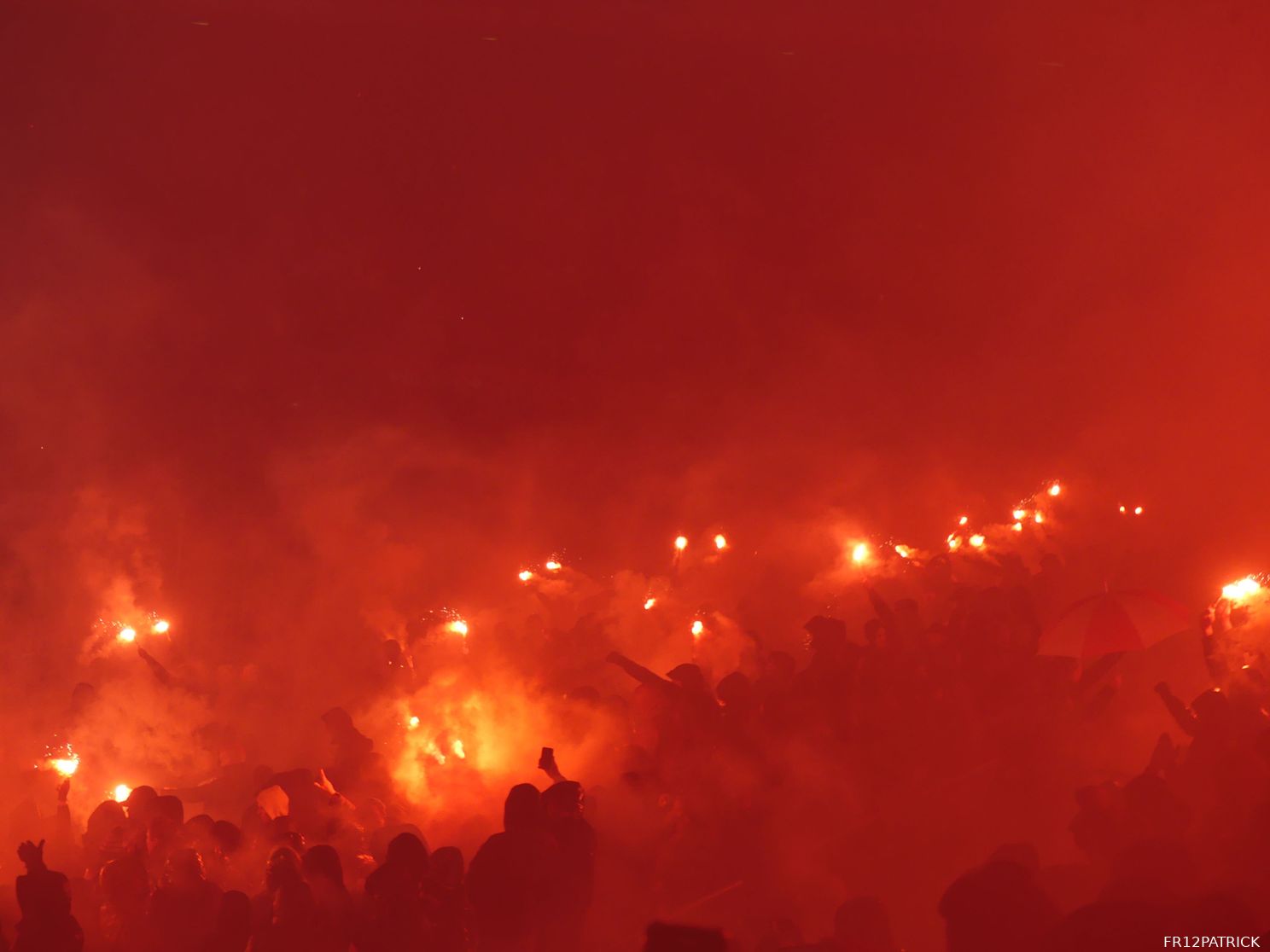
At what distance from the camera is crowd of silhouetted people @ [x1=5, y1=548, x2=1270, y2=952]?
3648mm

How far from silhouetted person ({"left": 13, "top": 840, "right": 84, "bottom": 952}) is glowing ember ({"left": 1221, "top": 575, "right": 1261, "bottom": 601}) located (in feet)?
23.4

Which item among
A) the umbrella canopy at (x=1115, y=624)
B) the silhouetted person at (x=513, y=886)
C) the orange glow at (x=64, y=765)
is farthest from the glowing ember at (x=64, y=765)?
the umbrella canopy at (x=1115, y=624)

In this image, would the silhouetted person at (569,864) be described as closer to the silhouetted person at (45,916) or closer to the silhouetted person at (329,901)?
the silhouetted person at (329,901)

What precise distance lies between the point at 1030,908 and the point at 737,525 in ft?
48.5

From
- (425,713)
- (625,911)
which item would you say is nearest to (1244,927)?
(625,911)

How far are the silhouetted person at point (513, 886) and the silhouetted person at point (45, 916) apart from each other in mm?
2028

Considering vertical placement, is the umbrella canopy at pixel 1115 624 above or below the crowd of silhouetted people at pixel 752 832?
above

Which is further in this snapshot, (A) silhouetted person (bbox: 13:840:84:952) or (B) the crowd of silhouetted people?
(A) silhouetted person (bbox: 13:840:84:952)

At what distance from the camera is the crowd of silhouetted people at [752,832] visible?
3.65 metres

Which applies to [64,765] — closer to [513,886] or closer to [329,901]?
[329,901]

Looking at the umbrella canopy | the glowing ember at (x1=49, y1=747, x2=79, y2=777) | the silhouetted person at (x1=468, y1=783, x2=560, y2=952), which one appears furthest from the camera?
the glowing ember at (x1=49, y1=747, x2=79, y2=777)

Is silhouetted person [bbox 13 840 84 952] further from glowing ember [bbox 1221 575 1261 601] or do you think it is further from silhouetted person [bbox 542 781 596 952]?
glowing ember [bbox 1221 575 1261 601]

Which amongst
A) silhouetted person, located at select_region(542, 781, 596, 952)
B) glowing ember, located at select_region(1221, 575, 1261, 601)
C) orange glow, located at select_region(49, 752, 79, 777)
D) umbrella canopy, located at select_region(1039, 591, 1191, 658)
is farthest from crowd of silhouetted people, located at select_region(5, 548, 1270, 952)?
orange glow, located at select_region(49, 752, 79, 777)

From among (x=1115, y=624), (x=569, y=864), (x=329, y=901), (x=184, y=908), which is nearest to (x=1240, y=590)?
(x=1115, y=624)
